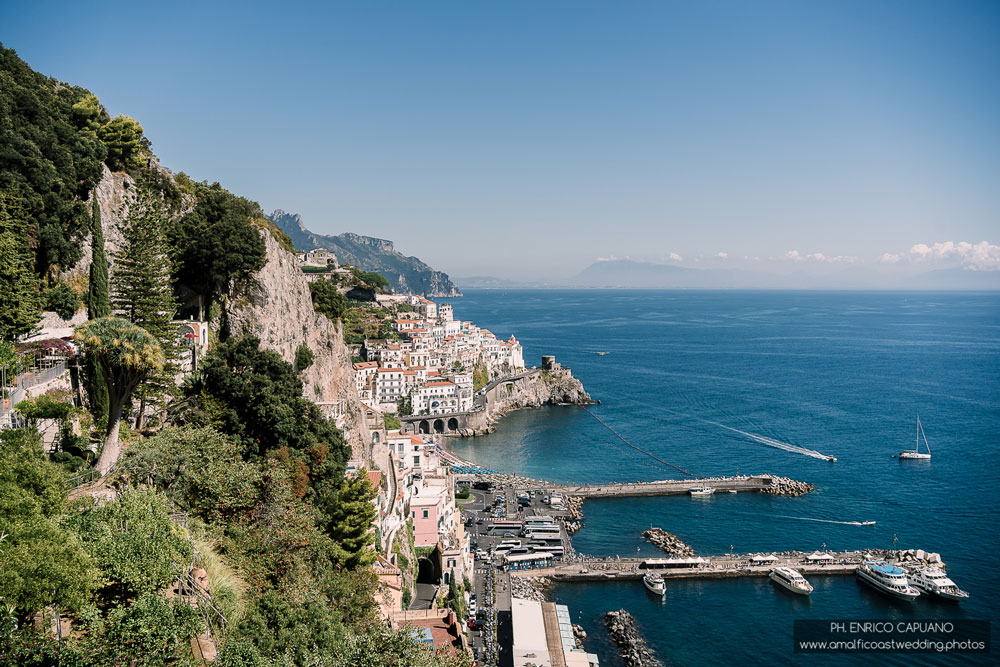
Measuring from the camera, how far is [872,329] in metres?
138

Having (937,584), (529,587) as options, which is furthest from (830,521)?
(529,587)

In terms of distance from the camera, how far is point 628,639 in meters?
24.4

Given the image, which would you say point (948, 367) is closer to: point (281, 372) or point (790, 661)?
point (790, 661)

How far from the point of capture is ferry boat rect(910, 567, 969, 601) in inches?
1113

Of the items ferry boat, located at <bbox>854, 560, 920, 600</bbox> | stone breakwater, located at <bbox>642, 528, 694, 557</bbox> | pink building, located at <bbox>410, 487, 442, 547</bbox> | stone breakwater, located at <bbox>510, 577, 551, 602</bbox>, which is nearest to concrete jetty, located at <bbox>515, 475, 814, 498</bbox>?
stone breakwater, located at <bbox>642, 528, 694, 557</bbox>

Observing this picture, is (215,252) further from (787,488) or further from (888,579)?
(787,488)

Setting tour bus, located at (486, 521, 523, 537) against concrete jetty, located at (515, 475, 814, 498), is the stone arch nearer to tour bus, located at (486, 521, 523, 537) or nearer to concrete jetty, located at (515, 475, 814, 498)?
tour bus, located at (486, 521, 523, 537)

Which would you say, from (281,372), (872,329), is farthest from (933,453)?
(872,329)

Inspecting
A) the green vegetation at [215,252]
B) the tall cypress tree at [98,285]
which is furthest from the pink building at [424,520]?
the tall cypress tree at [98,285]

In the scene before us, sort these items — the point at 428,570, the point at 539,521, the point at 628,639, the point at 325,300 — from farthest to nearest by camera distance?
the point at 539,521 → the point at 325,300 → the point at 428,570 → the point at 628,639

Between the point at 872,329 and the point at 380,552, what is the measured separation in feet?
480

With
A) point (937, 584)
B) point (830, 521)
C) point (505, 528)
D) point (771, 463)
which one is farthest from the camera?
point (771, 463)

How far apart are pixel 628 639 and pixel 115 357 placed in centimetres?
2085

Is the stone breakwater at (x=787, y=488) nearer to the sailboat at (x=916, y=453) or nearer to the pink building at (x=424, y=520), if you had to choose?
the sailboat at (x=916, y=453)
